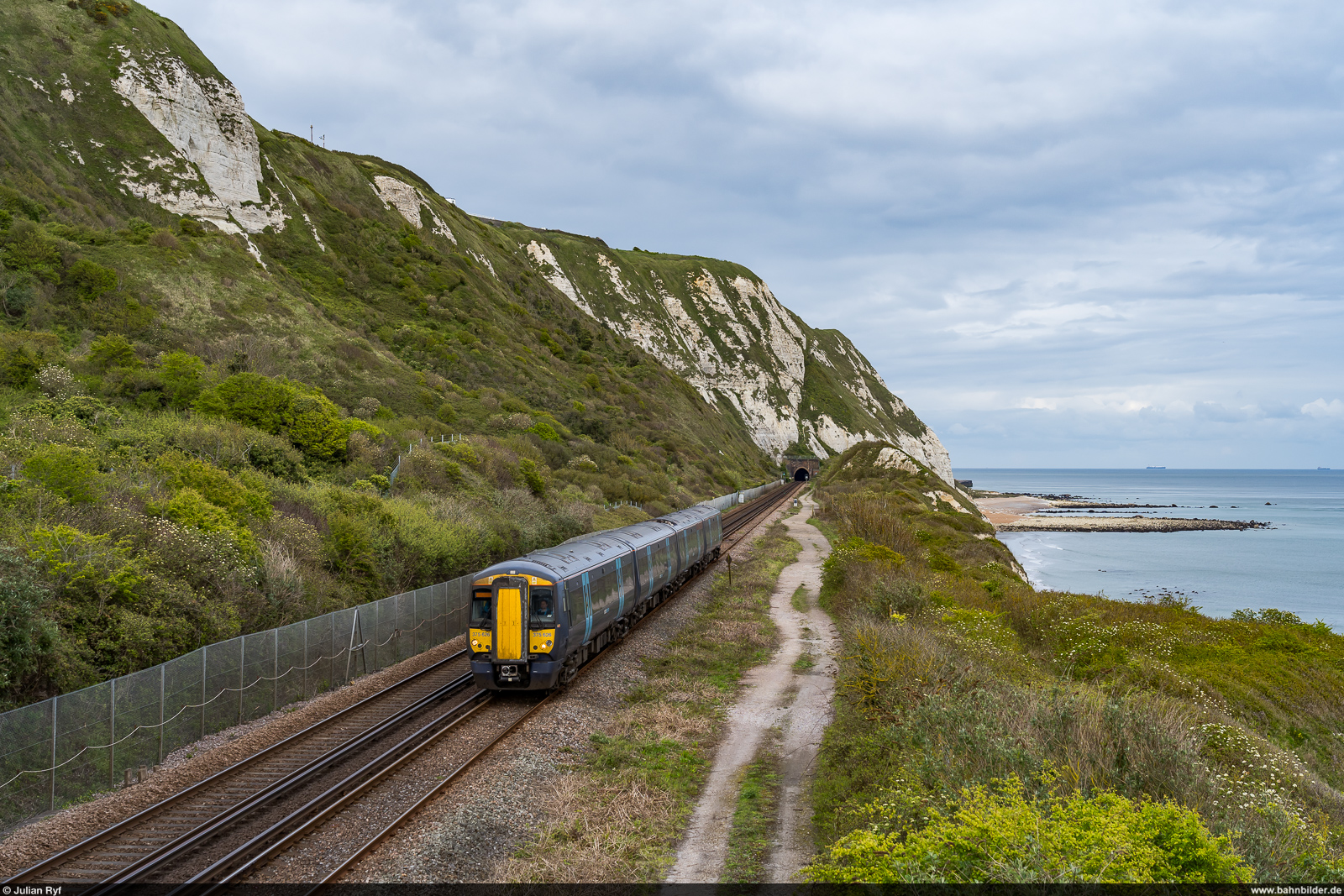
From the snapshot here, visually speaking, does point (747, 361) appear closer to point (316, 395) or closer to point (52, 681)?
point (316, 395)

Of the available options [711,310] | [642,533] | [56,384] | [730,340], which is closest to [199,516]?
[642,533]

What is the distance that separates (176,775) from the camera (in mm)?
12031

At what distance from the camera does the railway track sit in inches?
353

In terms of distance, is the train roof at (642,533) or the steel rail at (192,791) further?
the train roof at (642,533)

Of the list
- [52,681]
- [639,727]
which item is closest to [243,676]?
[52,681]

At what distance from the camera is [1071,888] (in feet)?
19.7

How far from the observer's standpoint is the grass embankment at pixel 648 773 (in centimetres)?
917

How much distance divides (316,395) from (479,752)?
25.5 meters

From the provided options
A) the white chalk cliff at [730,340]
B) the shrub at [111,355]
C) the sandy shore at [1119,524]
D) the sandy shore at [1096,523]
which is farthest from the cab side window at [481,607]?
→ the white chalk cliff at [730,340]

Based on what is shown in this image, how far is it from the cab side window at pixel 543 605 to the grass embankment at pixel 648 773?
2562 millimetres

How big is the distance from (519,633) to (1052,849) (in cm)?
1146

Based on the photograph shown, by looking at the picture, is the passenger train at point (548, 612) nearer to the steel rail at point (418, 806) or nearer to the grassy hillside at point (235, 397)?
the steel rail at point (418, 806)

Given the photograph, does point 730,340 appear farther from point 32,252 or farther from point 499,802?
point 499,802

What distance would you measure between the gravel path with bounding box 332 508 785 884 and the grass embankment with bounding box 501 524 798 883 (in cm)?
33
